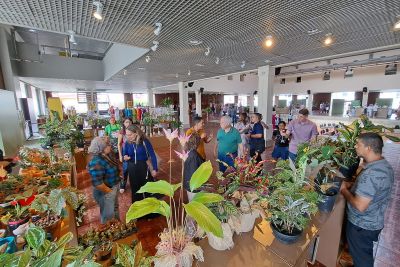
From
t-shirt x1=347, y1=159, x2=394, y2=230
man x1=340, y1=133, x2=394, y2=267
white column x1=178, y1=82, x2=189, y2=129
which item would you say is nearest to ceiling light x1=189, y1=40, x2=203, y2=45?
man x1=340, y1=133, x2=394, y2=267

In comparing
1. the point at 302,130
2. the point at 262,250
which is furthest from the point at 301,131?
the point at 262,250

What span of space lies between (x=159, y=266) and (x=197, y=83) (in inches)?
523

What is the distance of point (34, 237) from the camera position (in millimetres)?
757

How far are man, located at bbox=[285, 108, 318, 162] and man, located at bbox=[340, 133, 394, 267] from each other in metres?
1.75

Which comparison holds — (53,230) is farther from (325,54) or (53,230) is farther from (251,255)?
(325,54)

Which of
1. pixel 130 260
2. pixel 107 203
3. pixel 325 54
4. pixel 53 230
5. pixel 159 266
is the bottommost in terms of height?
pixel 107 203

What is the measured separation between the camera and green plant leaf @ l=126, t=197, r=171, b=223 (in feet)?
2.59

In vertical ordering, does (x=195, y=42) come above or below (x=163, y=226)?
above

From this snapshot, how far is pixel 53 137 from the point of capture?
439 centimetres

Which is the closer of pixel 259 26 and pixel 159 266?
pixel 159 266

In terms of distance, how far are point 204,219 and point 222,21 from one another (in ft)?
10.4

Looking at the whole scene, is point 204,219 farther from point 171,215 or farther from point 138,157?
point 138,157

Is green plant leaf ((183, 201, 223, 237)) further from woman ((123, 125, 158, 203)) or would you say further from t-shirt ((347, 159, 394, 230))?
woman ((123, 125, 158, 203))

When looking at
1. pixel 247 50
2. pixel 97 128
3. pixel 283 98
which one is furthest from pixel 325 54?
pixel 283 98
